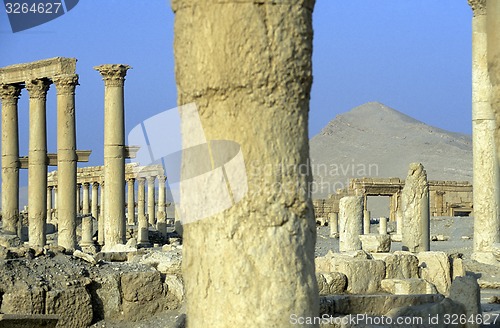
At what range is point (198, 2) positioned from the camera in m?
5.16

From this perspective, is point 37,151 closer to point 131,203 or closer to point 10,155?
point 10,155

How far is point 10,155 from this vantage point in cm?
2853

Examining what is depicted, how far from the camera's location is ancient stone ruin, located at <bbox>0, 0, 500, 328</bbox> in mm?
5125

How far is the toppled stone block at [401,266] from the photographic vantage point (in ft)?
47.1

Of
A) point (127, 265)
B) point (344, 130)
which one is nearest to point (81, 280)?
point (127, 265)

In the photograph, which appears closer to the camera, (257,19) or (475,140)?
(257,19)

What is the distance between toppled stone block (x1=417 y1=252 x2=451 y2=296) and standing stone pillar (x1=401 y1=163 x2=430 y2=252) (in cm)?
366

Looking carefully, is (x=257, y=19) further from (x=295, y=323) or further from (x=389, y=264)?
(x=389, y=264)

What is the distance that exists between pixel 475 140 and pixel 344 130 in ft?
334

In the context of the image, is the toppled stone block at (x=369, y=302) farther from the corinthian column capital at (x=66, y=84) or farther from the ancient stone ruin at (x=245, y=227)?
the corinthian column capital at (x=66, y=84)

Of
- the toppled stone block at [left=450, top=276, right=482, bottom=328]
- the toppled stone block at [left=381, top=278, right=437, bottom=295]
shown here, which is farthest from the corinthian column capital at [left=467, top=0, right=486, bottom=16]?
the toppled stone block at [left=450, top=276, right=482, bottom=328]

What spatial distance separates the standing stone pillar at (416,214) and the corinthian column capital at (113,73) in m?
10.6

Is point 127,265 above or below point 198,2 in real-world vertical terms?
below

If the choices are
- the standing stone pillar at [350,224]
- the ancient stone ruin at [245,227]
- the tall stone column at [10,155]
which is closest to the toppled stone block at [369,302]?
the ancient stone ruin at [245,227]
